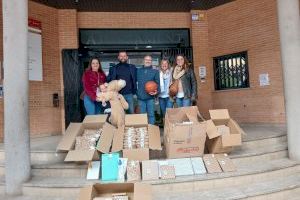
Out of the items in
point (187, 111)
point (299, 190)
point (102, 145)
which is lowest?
point (299, 190)

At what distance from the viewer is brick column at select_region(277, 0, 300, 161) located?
584 cm

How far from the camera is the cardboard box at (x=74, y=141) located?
488 cm

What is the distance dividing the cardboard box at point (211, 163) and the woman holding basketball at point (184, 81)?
5.17ft

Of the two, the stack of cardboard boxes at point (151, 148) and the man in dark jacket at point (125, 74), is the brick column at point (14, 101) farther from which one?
the man in dark jacket at point (125, 74)

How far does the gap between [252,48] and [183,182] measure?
5.41m

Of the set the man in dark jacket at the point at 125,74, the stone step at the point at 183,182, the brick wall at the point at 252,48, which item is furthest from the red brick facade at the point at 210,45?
the stone step at the point at 183,182

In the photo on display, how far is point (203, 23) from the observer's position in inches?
391

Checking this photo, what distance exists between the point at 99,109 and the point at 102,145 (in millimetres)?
1672

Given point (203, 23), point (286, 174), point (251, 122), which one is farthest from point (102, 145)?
point (203, 23)

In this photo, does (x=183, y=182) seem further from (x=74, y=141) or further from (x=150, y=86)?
(x=150, y=86)

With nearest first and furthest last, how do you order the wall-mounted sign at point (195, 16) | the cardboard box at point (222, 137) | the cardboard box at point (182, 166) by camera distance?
the cardboard box at point (182, 166), the cardboard box at point (222, 137), the wall-mounted sign at point (195, 16)

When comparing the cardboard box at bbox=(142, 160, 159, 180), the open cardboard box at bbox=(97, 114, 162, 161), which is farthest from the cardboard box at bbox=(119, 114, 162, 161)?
the cardboard box at bbox=(142, 160, 159, 180)

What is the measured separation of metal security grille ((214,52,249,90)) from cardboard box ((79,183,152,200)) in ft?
23.2

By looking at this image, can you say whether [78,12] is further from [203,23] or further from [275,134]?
[275,134]
